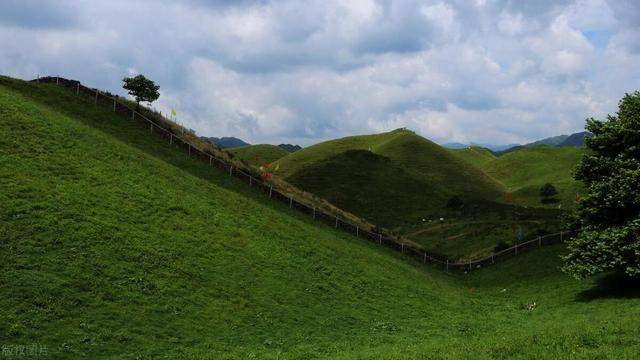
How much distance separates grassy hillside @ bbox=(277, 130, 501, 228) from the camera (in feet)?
359

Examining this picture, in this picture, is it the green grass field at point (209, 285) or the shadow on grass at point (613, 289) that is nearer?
the green grass field at point (209, 285)

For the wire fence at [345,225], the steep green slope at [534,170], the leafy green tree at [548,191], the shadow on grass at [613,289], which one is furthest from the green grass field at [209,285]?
the steep green slope at [534,170]

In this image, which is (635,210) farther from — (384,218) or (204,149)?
(384,218)

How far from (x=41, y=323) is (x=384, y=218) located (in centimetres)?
8614

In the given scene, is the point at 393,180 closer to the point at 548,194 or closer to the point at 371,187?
the point at 371,187

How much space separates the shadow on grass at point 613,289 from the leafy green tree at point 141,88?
61.4 meters

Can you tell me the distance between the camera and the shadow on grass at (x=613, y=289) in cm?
3578

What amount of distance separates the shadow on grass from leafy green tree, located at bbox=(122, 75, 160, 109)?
61.4 meters

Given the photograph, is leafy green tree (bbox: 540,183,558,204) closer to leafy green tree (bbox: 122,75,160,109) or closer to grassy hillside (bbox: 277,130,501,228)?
grassy hillside (bbox: 277,130,501,228)

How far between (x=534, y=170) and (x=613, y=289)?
474 ft

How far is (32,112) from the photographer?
159 ft

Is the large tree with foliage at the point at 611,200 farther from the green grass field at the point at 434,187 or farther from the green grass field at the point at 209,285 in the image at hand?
the green grass field at the point at 434,187

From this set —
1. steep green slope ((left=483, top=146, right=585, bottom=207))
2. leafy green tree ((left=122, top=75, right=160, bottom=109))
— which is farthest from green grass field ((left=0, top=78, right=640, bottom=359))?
steep green slope ((left=483, top=146, right=585, bottom=207))

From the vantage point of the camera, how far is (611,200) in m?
36.2
